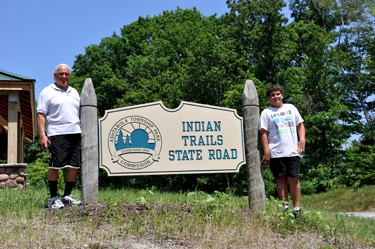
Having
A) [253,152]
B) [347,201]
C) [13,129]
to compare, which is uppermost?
[13,129]

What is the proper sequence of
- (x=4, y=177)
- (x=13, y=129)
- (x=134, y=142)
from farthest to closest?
(x=13, y=129) → (x=4, y=177) → (x=134, y=142)

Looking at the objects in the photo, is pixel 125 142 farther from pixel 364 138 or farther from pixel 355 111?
pixel 355 111

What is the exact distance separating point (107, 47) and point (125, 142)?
94.2 feet

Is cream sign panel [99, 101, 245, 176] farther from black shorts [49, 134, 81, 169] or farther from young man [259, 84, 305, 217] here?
young man [259, 84, 305, 217]

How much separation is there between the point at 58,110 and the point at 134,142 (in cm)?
116

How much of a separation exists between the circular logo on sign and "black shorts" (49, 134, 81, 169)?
493mm

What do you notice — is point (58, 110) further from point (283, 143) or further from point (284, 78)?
point (284, 78)

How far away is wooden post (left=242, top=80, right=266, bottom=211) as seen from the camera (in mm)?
5289

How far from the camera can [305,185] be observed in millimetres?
17203

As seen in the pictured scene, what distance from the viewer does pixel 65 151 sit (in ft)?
15.7

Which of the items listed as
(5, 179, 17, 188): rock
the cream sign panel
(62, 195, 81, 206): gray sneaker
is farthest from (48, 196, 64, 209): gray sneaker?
(5, 179, 17, 188): rock

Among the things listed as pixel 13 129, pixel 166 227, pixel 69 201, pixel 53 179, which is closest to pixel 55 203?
pixel 69 201

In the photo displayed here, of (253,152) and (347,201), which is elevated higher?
(253,152)

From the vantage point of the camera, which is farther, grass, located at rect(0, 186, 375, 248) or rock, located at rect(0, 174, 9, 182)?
rock, located at rect(0, 174, 9, 182)
